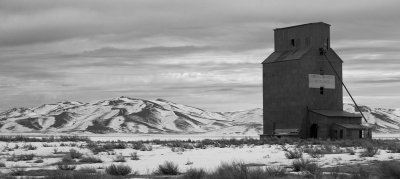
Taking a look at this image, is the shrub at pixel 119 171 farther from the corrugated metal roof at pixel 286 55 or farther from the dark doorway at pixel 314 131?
the dark doorway at pixel 314 131

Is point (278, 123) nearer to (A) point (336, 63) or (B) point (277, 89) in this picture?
(B) point (277, 89)

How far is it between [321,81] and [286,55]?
3896 millimetres

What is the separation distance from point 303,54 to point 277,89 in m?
4.05

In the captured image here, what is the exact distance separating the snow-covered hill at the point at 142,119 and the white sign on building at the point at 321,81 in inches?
3053

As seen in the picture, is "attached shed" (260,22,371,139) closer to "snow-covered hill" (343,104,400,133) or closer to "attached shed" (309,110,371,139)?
"attached shed" (309,110,371,139)

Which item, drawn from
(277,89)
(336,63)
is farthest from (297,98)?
(336,63)

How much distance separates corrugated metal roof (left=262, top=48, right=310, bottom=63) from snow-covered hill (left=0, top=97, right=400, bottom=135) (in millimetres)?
77419

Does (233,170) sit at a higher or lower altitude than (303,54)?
lower

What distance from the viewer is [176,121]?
16300 cm

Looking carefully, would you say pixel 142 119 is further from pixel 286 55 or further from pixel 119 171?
pixel 119 171

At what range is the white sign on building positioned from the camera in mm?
51656

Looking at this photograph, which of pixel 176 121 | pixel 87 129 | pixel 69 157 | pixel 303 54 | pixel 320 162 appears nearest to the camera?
pixel 320 162

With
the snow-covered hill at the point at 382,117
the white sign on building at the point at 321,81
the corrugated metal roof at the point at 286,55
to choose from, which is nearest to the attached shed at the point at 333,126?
the white sign on building at the point at 321,81

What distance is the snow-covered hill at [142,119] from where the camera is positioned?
146875 millimetres
